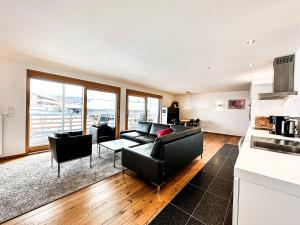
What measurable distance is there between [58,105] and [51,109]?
22 centimetres

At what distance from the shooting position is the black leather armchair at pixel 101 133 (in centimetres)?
416

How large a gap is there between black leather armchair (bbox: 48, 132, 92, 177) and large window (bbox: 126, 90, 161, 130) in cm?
324

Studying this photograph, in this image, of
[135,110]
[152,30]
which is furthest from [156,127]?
[152,30]

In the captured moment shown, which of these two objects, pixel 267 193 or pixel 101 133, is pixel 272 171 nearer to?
pixel 267 193

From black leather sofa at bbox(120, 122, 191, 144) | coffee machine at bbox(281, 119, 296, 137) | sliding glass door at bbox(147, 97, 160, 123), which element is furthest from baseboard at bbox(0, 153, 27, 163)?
coffee machine at bbox(281, 119, 296, 137)

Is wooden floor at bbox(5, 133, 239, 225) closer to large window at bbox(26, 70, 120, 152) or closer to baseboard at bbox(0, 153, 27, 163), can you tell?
baseboard at bbox(0, 153, 27, 163)

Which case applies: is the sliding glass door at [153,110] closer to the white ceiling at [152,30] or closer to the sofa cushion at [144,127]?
the sofa cushion at [144,127]

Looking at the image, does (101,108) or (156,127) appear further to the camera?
(101,108)

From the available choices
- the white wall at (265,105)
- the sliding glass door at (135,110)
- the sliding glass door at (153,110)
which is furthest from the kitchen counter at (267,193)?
the sliding glass door at (153,110)

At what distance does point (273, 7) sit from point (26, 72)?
4944 millimetres

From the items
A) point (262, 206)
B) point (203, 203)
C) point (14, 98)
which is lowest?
point (203, 203)

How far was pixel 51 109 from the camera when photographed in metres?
4.06

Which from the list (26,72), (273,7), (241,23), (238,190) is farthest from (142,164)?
(26,72)

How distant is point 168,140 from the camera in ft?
7.54
